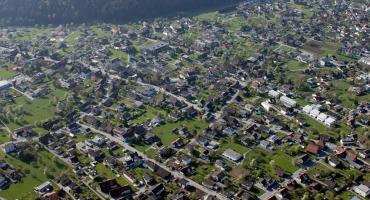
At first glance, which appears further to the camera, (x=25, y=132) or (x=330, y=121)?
(x=25, y=132)

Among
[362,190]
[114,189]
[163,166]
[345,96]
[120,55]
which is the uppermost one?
[120,55]

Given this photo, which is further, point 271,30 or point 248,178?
point 271,30

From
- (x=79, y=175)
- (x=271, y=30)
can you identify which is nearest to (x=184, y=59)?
(x=271, y=30)

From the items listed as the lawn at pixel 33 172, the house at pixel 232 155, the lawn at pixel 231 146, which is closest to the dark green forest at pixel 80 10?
the lawn at pixel 33 172

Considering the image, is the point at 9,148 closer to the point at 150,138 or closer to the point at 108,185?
the point at 108,185

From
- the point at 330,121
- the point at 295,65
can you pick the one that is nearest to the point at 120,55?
the point at 295,65

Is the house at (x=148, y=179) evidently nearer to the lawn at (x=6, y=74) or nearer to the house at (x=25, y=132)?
the house at (x=25, y=132)

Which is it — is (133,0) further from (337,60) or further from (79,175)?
(79,175)
